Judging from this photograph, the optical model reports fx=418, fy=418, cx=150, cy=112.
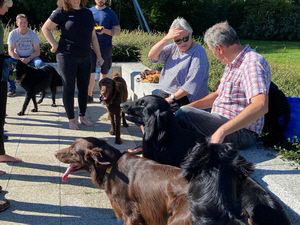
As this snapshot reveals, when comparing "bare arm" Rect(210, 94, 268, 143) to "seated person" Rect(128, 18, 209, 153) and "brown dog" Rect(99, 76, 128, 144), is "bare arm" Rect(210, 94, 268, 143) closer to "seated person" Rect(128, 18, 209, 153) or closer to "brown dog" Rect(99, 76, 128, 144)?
"seated person" Rect(128, 18, 209, 153)

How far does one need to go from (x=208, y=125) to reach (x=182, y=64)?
118cm

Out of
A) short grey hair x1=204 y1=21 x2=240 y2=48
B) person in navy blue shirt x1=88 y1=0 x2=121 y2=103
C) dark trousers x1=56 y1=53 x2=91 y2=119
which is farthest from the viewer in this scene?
person in navy blue shirt x1=88 y1=0 x2=121 y2=103

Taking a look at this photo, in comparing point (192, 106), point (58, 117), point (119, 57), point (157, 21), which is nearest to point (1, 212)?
point (192, 106)

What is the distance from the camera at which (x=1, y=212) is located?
399 centimetres

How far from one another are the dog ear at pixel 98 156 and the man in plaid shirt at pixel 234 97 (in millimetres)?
892

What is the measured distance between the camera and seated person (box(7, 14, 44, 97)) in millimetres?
8367

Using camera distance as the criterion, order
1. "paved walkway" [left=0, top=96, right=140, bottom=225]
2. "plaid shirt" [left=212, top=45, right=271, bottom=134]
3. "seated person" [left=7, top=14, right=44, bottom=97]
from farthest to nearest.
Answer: "seated person" [left=7, top=14, right=44, bottom=97] < "paved walkway" [left=0, top=96, right=140, bottom=225] < "plaid shirt" [left=212, top=45, right=271, bottom=134]

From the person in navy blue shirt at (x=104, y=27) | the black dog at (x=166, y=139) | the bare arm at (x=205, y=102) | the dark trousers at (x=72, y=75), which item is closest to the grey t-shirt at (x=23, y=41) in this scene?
the person in navy blue shirt at (x=104, y=27)

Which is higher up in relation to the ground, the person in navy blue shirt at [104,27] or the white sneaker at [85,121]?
the person in navy blue shirt at [104,27]

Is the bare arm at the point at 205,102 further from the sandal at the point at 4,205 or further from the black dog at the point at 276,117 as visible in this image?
the sandal at the point at 4,205

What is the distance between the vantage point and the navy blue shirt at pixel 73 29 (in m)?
6.06

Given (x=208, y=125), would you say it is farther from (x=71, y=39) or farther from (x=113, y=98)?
(x=71, y=39)

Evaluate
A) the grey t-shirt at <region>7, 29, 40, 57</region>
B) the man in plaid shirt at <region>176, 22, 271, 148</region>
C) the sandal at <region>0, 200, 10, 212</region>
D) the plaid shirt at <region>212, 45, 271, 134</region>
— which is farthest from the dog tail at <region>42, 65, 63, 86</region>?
the plaid shirt at <region>212, 45, 271, 134</region>

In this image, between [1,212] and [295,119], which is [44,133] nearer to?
[1,212]
